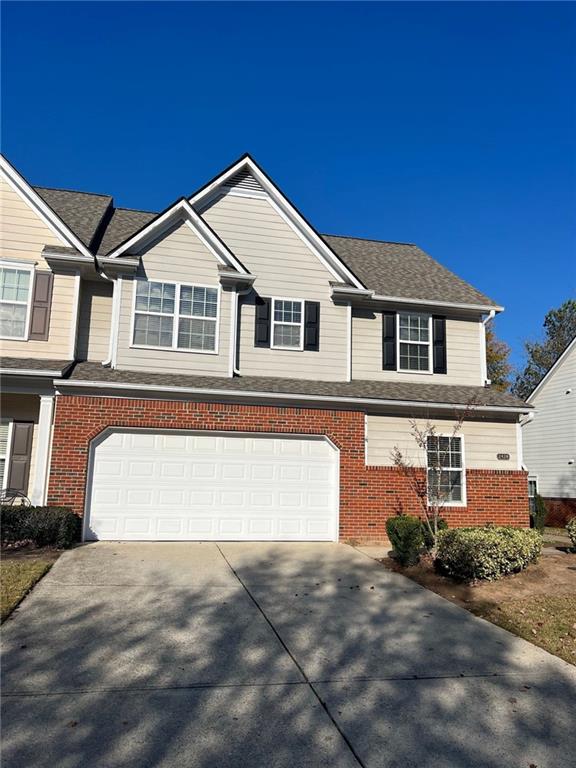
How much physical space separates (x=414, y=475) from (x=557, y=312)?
3691 cm

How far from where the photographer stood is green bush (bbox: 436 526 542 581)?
8652 millimetres

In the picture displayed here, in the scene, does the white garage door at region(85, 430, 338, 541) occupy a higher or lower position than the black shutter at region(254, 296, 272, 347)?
lower

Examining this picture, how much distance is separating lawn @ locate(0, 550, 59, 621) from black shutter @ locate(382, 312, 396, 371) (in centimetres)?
891

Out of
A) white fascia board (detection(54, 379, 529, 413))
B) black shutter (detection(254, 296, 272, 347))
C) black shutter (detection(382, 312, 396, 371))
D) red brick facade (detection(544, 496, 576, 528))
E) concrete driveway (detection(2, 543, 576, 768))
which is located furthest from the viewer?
red brick facade (detection(544, 496, 576, 528))

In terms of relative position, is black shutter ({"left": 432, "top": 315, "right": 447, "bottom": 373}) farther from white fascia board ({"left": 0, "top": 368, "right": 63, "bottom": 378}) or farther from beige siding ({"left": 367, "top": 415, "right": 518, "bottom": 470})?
white fascia board ({"left": 0, "top": 368, "right": 63, "bottom": 378})

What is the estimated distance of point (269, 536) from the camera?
1203cm

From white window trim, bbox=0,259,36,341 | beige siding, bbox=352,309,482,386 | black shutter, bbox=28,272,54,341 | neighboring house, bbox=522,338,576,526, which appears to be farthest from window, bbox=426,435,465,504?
neighboring house, bbox=522,338,576,526

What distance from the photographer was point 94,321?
13062 mm

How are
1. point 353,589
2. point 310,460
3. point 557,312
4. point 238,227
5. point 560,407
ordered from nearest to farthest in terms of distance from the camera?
point 353,589 → point 310,460 → point 238,227 → point 560,407 → point 557,312

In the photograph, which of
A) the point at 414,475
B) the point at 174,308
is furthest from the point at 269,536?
the point at 174,308

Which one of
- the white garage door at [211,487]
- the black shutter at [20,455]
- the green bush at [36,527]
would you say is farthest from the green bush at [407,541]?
the black shutter at [20,455]

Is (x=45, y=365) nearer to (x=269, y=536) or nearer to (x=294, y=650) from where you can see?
(x=269, y=536)

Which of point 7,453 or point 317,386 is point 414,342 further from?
point 7,453

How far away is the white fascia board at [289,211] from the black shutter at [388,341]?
1.25 m
